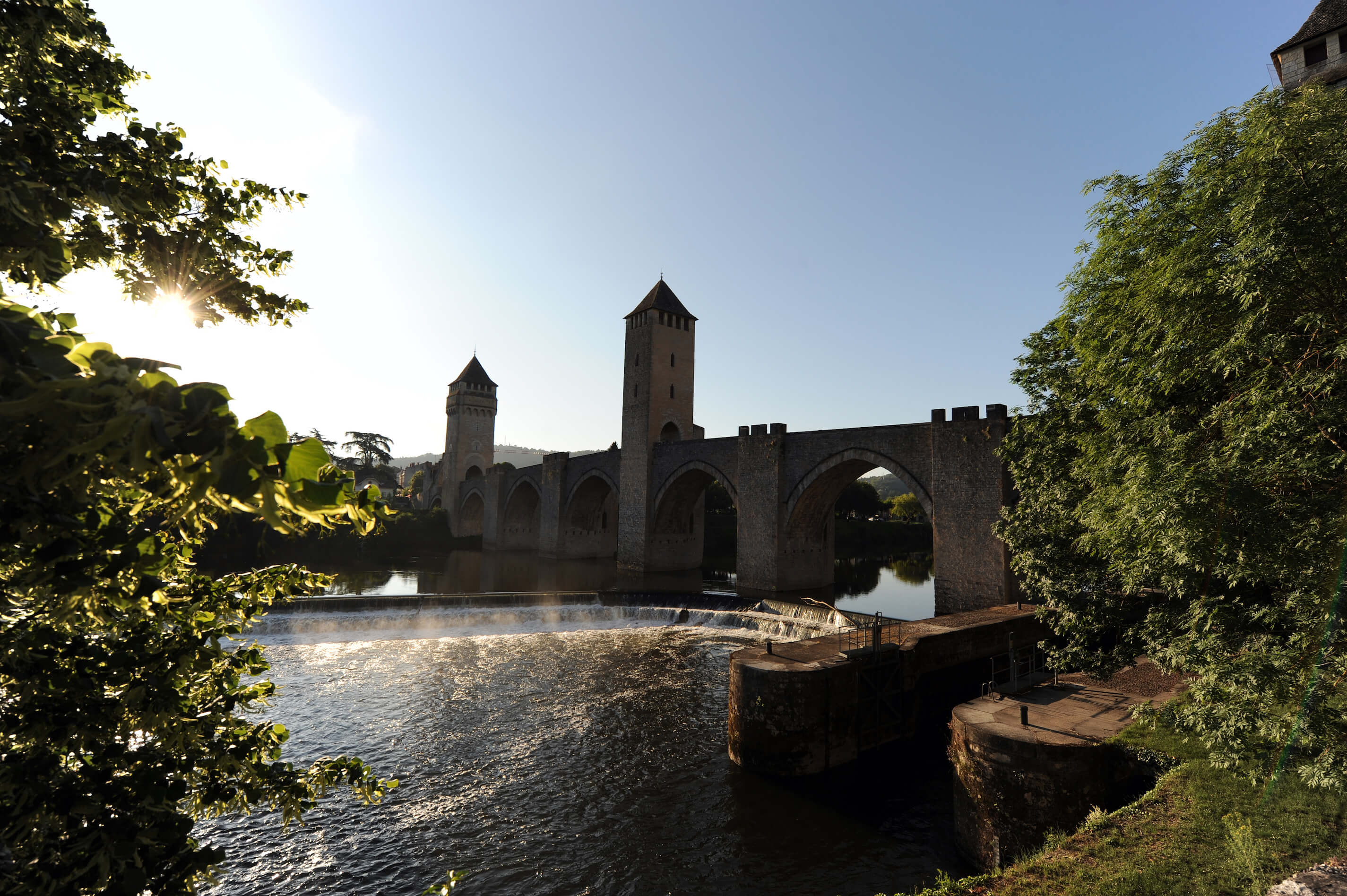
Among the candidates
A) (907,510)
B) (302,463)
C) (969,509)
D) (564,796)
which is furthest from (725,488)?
(907,510)

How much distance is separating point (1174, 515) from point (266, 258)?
7.65m

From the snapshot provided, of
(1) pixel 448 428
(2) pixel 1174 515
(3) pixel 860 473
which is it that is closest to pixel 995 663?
(2) pixel 1174 515

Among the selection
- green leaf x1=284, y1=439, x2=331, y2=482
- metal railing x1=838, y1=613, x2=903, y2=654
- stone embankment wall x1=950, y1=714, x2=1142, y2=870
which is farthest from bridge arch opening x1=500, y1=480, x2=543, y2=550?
green leaf x1=284, y1=439, x2=331, y2=482

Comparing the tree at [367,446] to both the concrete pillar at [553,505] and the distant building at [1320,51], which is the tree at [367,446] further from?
the distant building at [1320,51]

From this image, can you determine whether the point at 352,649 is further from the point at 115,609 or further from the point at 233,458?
the point at 233,458

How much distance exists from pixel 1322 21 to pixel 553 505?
3744 cm

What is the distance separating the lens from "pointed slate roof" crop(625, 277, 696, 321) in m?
33.1

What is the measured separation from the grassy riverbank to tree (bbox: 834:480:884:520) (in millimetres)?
47755

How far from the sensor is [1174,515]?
20.0 feet

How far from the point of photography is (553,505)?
39.3 meters

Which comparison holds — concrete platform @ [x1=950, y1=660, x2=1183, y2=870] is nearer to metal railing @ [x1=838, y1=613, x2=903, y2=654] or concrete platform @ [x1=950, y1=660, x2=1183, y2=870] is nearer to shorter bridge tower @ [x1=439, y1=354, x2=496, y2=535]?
metal railing @ [x1=838, y1=613, x2=903, y2=654]

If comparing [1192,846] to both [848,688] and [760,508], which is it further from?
[760,508]

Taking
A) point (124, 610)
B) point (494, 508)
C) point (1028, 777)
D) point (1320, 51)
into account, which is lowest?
point (1028, 777)

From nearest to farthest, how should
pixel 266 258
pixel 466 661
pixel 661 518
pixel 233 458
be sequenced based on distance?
pixel 233 458
pixel 266 258
pixel 466 661
pixel 661 518
